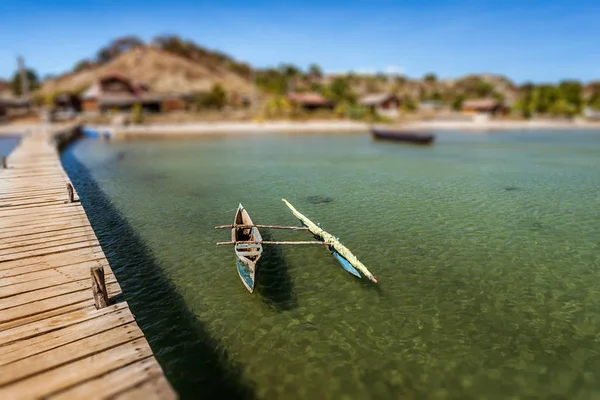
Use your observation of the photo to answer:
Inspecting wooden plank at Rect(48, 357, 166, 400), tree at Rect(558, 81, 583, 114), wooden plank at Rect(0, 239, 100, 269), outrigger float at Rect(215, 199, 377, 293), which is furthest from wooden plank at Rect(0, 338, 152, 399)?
tree at Rect(558, 81, 583, 114)

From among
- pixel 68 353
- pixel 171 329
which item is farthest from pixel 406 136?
pixel 68 353

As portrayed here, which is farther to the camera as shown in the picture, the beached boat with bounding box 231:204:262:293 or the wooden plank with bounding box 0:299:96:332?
the beached boat with bounding box 231:204:262:293

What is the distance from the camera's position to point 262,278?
45.6ft

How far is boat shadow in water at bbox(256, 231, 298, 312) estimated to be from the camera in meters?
12.3

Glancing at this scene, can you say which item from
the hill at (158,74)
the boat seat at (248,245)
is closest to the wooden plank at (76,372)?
the boat seat at (248,245)

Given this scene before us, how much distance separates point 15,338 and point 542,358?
13.7m

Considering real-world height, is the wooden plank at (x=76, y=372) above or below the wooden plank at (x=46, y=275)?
below

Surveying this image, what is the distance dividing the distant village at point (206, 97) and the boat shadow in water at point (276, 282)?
268 feet

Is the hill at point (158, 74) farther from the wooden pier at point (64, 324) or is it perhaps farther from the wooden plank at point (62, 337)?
the wooden plank at point (62, 337)

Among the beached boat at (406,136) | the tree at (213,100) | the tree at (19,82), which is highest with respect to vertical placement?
the tree at (19,82)

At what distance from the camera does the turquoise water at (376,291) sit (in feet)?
30.5

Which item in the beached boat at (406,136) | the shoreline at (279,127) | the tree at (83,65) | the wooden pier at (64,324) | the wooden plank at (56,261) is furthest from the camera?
the tree at (83,65)

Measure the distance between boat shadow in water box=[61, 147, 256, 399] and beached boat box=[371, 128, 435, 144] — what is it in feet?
180

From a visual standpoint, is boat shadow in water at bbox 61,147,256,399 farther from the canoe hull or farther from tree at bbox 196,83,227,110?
tree at bbox 196,83,227,110
